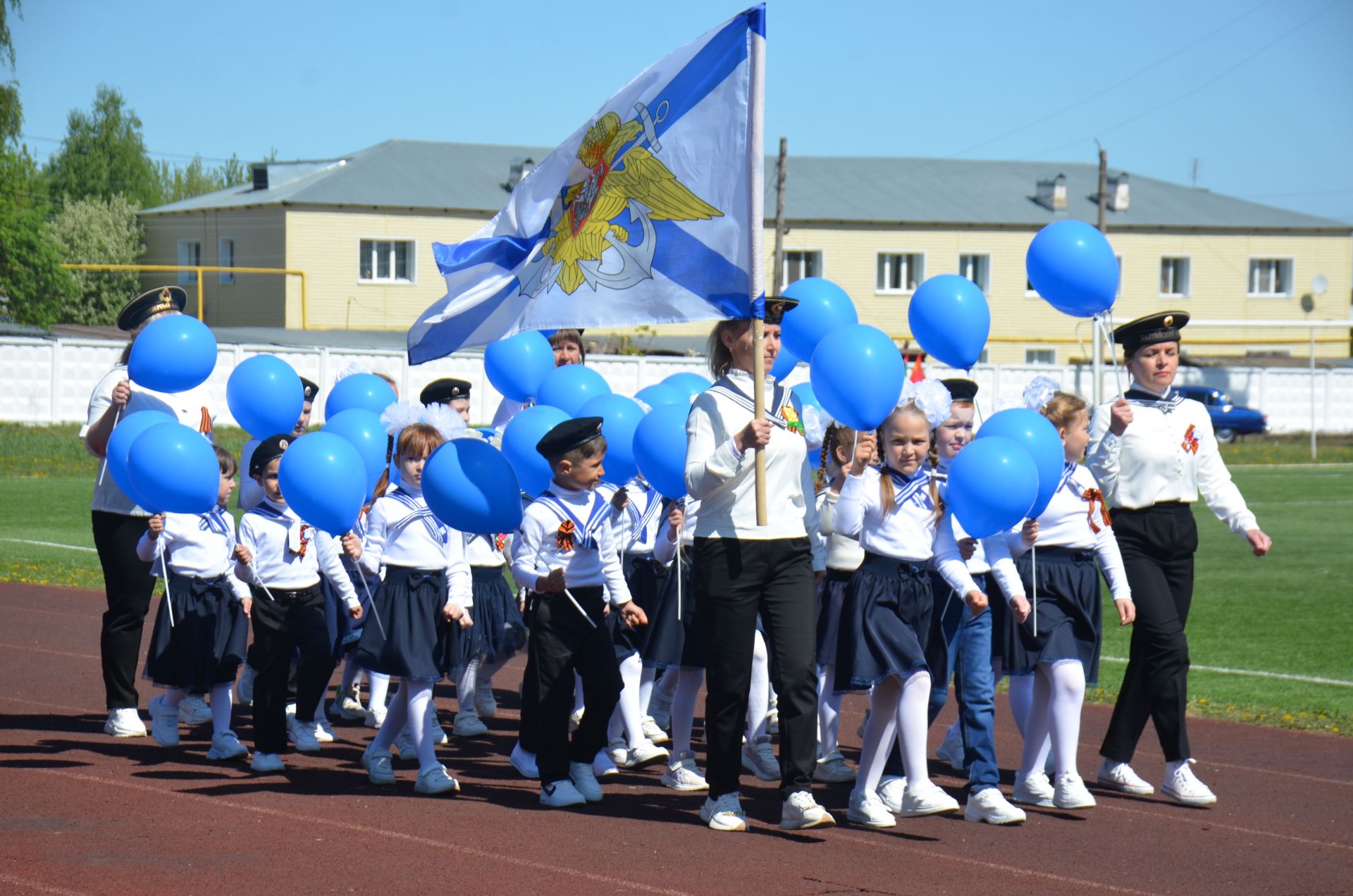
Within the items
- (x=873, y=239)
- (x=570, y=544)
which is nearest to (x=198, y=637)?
(x=570, y=544)

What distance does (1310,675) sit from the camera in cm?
1052

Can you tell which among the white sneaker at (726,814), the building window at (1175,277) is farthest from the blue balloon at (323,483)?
the building window at (1175,277)

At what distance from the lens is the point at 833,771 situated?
23.3 ft

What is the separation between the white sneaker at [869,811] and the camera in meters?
6.09

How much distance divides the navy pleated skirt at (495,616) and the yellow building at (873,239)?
37.6m

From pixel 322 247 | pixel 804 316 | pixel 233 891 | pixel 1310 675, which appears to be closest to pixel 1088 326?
pixel 322 247

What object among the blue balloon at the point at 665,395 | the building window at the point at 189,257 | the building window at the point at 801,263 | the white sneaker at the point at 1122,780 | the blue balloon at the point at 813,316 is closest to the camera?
the white sneaker at the point at 1122,780

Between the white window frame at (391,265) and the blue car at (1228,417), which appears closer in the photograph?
the blue car at (1228,417)

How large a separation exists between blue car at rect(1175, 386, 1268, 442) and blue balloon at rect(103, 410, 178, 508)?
132 feet

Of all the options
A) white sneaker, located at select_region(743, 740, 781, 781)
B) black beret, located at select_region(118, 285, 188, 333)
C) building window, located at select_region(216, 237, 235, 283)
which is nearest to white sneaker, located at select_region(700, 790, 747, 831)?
white sneaker, located at select_region(743, 740, 781, 781)

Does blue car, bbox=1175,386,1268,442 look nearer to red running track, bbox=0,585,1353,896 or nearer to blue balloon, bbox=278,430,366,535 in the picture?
red running track, bbox=0,585,1353,896

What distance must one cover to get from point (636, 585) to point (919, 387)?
197 cm

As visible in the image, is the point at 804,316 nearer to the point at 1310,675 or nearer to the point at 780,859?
the point at 780,859

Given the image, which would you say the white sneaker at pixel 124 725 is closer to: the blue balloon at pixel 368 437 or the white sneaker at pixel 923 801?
the blue balloon at pixel 368 437
